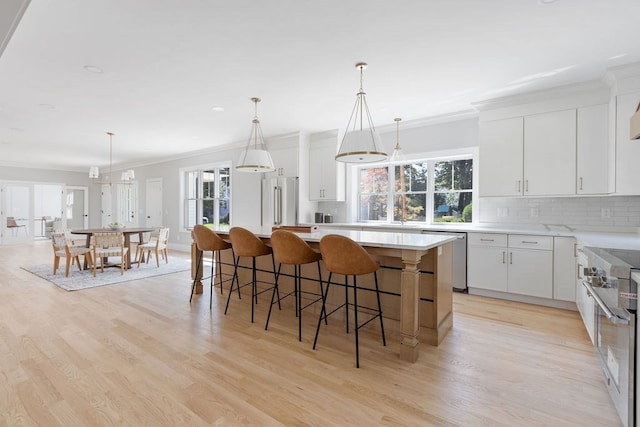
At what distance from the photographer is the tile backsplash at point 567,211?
3633 mm

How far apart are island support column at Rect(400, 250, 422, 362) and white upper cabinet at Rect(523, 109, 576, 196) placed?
2567 millimetres

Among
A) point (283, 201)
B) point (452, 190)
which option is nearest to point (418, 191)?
point (452, 190)

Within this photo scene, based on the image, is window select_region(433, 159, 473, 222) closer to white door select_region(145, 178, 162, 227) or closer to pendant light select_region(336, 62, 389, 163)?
pendant light select_region(336, 62, 389, 163)

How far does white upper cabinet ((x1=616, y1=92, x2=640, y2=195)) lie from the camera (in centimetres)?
317

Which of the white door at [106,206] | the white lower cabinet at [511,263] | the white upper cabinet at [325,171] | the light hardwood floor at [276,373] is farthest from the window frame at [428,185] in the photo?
the white door at [106,206]

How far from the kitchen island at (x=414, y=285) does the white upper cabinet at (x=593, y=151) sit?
2064 millimetres

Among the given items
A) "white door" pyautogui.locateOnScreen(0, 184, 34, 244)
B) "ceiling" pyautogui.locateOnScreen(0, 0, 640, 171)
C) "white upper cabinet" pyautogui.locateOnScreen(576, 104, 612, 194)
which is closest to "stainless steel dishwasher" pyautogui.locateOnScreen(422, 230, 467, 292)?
"white upper cabinet" pyautogui.locateOnScreen(576, 104, 612, 194)

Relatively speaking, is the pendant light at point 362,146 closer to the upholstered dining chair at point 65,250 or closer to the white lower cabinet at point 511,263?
the white lower cabinet at point 511,263

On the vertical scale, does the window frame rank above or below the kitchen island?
above

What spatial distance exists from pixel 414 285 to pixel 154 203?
887 centimetres

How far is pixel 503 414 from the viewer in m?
1.73

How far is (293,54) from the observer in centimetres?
297

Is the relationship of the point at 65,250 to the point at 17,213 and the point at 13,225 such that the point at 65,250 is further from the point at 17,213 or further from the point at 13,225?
the point at 17,213

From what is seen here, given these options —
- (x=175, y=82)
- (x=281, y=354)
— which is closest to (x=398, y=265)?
(x=281, y=354)
